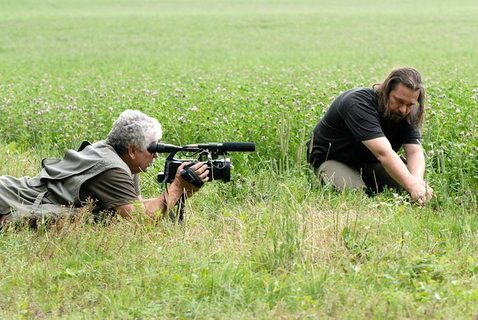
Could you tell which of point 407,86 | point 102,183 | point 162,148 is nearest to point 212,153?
point 162,148

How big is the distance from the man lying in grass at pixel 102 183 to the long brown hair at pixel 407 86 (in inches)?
66.2

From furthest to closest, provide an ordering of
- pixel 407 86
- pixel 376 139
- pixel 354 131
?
pixel 354 131
pixel 376 139
pixel 407 86

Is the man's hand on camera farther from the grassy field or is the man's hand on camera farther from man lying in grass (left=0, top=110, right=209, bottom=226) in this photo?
the grassy field

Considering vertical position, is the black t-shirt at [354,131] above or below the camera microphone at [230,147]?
below

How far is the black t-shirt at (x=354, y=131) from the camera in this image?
22.4ft

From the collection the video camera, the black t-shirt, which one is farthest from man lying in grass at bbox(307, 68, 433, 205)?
the video camera

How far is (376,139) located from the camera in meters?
6.71

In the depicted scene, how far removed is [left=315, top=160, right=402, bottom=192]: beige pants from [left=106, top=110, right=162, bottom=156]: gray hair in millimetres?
1605

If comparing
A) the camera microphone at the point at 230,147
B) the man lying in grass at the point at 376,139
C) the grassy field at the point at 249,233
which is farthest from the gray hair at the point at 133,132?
the man lying in grass at the point at 376,139

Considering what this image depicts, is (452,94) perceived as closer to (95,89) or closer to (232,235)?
(232,235)

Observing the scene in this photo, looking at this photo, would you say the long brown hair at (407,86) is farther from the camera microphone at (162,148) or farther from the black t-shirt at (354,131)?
the camera microphone at (162,148)

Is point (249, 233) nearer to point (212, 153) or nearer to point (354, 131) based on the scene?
point (212, 153)

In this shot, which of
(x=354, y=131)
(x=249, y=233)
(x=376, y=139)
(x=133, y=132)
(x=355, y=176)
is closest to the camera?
(x=249, y=233)

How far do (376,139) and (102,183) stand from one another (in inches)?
78.7
